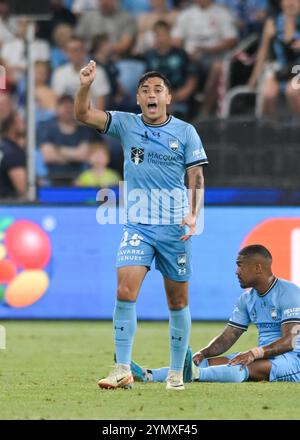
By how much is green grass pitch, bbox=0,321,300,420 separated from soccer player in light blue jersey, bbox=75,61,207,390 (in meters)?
0.36

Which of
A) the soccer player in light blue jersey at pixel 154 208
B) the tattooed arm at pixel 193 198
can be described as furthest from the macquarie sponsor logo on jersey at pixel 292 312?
the tattooed arm at pixel 193 198

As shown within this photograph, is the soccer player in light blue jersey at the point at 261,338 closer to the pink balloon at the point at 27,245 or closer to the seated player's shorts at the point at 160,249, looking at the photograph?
the seated player's shorts at the point at 160,249

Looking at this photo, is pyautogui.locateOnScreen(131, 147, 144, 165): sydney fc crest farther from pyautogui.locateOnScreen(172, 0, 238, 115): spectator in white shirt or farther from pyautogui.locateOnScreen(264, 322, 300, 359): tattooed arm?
pyautogui.locateOnScreen(172, 0, 238, 115): spectator in white shirt

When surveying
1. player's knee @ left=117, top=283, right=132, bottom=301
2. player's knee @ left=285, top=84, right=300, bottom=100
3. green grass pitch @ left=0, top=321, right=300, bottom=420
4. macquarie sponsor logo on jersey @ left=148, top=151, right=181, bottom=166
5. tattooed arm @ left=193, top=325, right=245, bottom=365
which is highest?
player's knee @ left=285, top=84, right=300, bottom=100

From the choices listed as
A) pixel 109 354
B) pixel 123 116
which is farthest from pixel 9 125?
pixel 123 116

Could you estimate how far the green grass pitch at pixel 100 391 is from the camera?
730 centimetres

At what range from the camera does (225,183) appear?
1456cm

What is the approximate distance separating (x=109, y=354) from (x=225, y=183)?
3.76m

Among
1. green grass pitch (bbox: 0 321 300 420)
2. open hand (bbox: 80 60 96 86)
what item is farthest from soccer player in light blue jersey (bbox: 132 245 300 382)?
open hand (bbox: 80 60 96 86)

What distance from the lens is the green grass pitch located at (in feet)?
24.0

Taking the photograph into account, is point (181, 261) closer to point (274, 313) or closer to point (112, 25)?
point (274, 313)

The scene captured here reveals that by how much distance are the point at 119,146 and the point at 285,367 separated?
25.2 feet

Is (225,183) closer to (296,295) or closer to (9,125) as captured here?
(9,125)

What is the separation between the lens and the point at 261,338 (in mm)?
9250
